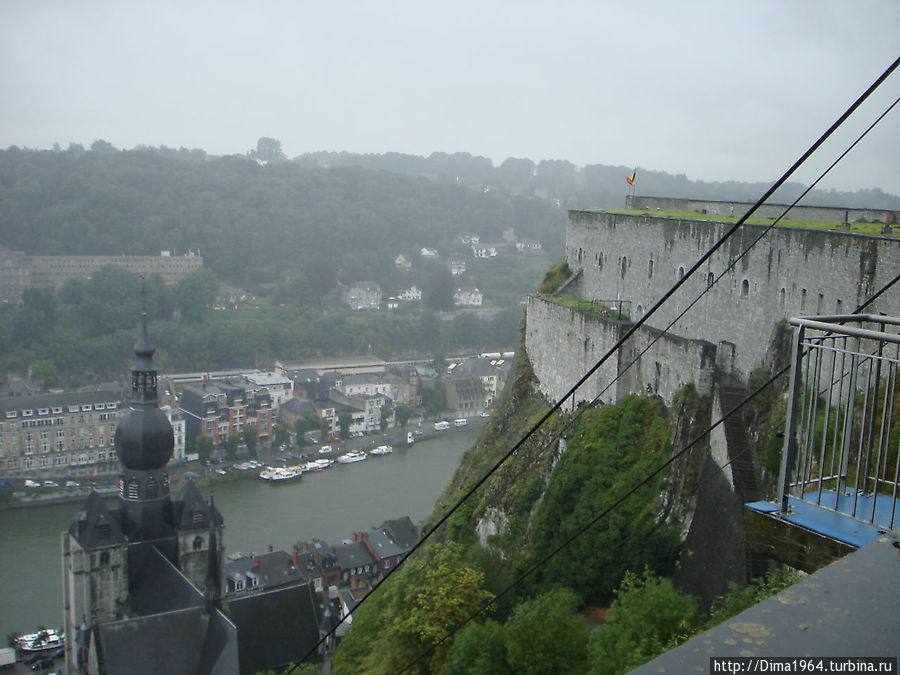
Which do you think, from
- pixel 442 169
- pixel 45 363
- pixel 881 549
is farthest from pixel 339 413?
pixel 442 169

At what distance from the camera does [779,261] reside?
26.2 ft

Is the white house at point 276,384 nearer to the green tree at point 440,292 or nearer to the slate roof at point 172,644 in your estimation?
the green tree at point 440,292

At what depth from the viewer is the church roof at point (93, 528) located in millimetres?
15258

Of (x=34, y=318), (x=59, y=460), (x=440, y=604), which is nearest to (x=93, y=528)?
(x=440, y=604)

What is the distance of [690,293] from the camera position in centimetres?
956

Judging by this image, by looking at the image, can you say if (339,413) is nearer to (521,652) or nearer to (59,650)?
(59,650)

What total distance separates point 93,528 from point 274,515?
874cm

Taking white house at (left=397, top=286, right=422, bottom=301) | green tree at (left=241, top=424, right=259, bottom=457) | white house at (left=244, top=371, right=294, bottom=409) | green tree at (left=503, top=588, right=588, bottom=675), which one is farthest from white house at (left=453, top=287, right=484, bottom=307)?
green tree at (left=503, top=588, right=588, bottom=675)

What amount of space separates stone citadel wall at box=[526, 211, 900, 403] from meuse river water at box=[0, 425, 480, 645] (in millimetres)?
12201

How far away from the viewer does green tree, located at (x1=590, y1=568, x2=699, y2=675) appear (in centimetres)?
526

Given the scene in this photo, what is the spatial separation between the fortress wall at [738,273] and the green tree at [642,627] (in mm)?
2873

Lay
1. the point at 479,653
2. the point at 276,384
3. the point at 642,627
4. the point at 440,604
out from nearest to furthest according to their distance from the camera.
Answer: the point at 642,627
the point at 479,653
the point at 440,604
the point at 276,384

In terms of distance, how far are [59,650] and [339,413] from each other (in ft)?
64.2

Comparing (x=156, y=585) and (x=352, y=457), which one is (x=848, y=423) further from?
(x=352, y=457)
